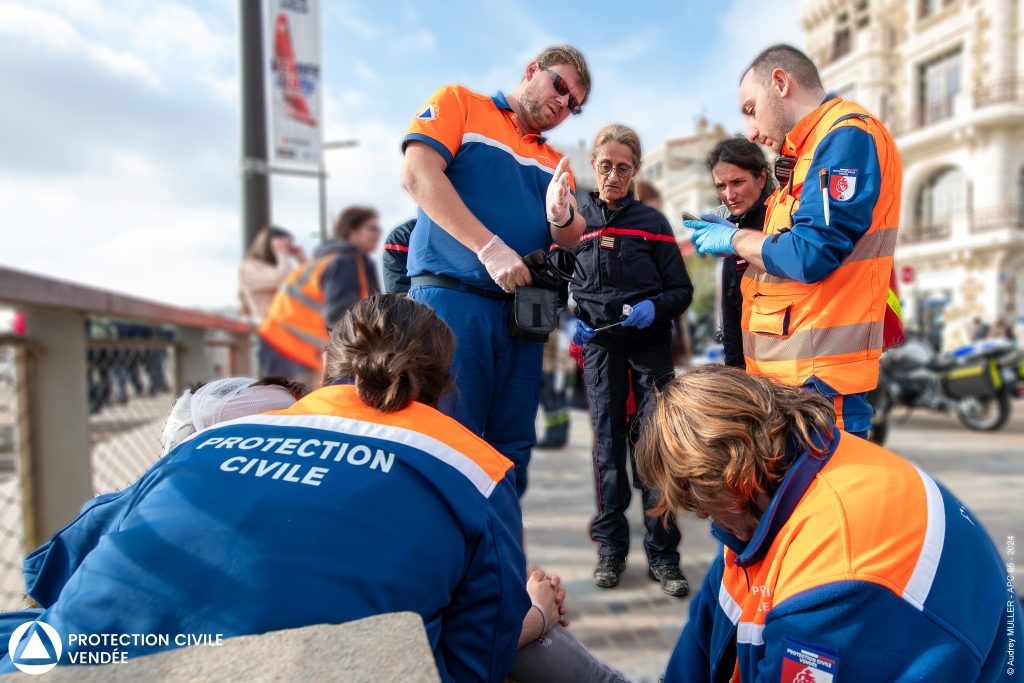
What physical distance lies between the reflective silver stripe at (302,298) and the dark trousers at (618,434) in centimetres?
269

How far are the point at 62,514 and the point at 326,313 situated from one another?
1.77 meters

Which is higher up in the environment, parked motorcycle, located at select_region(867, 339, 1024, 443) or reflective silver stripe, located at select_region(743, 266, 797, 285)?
reflective silver stripe, located at select_region(743, 266, 797, 285)

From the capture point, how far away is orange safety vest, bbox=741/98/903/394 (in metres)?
1.79

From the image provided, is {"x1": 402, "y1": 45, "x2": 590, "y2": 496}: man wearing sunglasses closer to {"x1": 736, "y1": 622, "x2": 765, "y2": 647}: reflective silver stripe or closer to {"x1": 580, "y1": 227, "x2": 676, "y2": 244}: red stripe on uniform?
{"x1": 580, "y1": 227, "x2": 676, "y2": 244}: red stripe on uniform

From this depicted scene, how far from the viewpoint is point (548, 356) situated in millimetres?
7344

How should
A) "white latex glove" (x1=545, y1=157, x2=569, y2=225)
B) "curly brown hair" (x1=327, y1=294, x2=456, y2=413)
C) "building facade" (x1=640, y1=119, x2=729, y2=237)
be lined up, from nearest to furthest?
"curly brown hair" (x1=327, y1=294, x2=456, y2=413) < "white latex glove" (x1=545, y1=157, x2=569, y2=225) < "building facade" (x1=640, y1=119, x2=729, y2=237)

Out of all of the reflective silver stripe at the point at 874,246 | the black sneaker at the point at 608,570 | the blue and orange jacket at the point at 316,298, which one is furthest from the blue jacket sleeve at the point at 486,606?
the blue and orange jacket at the point at 316,298

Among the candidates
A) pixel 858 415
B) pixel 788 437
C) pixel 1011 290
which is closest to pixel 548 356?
pixel 858 415

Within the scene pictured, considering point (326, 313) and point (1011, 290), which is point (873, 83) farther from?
point (326, 313)

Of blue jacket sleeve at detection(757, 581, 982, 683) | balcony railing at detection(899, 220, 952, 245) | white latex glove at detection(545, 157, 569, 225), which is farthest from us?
balcony railing at detection(899, 220, 952, 245)

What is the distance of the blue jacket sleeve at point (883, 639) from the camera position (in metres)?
1.09

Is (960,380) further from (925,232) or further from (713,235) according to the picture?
(925,232)

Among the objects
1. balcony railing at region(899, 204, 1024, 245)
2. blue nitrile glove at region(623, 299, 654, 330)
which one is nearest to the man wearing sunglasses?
blue nitrile glove at region(623, 299, 654, 330)

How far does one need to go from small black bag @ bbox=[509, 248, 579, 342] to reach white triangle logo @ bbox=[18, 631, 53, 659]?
1.30 meters
